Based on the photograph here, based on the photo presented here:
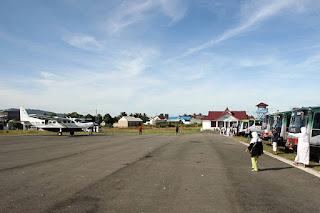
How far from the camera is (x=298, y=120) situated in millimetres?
13805

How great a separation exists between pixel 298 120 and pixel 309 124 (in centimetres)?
133

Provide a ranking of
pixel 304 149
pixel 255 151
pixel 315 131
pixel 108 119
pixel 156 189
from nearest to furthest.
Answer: pixel 156 189, pixel 255 151, pixel 304 149, pixel 315 131, pixel 108 119

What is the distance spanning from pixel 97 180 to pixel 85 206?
2428 millimetres

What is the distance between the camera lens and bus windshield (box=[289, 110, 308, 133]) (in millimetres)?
13211

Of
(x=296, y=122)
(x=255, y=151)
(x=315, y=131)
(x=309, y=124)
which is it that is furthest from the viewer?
(x=296, y=122)

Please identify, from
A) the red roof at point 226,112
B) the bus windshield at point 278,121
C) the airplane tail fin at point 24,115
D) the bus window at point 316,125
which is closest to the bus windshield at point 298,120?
the bus window at point 316,125

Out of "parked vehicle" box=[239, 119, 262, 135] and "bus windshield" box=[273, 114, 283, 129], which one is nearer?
"bus windshield" box=[273, 114, 283, 129]

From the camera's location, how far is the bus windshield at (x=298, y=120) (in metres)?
13.2

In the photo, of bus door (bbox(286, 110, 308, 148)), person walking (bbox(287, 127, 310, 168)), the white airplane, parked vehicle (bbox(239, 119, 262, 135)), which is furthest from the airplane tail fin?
person walking (bbox(287, 127, 310, 168))

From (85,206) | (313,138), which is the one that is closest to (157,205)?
(85,206)

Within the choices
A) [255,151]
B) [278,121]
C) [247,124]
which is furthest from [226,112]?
[255,151]

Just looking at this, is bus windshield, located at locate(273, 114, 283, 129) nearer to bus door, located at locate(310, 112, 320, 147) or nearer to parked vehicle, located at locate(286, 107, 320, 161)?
parked vehicle, located at locate(286, 107, 320, 161)

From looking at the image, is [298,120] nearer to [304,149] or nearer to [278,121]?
[278,121]

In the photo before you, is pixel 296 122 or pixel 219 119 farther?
pixel 219 119
